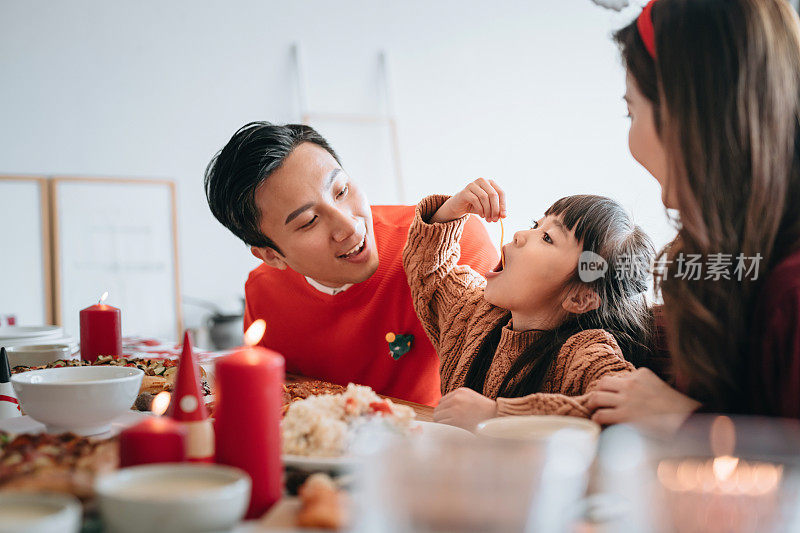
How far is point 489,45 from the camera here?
12.6ft

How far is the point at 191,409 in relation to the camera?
0.75 meters

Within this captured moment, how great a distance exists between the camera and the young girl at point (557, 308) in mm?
1215

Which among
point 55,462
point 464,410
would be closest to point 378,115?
point 464,410

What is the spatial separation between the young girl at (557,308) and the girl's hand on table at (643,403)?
0.20 m

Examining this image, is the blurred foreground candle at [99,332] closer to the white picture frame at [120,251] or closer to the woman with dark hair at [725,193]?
the woman with dark hair at [725,193]

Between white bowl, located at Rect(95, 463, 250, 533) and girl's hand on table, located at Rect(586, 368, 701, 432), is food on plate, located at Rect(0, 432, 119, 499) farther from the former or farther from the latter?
girl's hand on table, located at Rect(586, 368, 701, 432)

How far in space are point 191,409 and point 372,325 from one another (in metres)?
1.16

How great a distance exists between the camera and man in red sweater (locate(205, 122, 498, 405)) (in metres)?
1.69

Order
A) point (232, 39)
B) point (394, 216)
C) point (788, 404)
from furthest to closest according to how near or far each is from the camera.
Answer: point (232, 39), point (394, 216), point (788, 404)

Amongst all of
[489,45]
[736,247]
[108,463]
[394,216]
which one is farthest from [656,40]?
[489,45]

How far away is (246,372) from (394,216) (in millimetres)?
1538

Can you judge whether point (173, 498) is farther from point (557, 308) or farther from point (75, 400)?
point (557, 308)

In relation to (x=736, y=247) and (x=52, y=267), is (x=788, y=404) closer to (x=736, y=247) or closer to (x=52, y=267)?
(x=736, y=247)

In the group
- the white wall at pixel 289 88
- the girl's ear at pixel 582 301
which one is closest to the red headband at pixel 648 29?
the girl's ear at pixel 582 301
